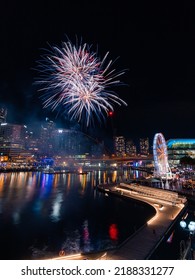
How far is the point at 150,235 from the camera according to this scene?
11.7 meters

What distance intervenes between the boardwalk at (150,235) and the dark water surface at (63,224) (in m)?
1.93

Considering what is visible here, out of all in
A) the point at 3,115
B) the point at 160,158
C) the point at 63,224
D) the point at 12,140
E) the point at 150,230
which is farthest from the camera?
the point at 3,115

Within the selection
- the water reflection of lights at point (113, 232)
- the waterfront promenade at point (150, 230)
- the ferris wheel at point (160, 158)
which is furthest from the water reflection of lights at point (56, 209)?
the ferris wheel at point (160, 158)

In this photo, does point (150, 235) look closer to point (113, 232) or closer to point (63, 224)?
point (113, 232)

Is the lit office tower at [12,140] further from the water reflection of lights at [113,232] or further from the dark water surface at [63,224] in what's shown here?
the water reflection of lights at [113,232]

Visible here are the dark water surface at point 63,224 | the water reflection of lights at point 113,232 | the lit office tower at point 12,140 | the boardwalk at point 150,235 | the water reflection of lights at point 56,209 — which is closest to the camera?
the boardwalk at point 150,235

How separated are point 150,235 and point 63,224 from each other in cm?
782

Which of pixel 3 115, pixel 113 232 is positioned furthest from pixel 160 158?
pixel 3 115

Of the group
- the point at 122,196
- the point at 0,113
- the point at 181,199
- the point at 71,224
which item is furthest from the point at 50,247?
the point at 0,113

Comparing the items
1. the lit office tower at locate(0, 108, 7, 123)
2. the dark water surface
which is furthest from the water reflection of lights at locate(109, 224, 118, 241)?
the lit office tower at locate(0, 108, 7, 123)

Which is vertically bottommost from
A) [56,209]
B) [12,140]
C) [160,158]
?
[56,209]

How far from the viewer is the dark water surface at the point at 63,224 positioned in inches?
480

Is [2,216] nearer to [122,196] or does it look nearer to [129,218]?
[129,218]

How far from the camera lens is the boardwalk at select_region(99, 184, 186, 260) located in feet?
30.6
